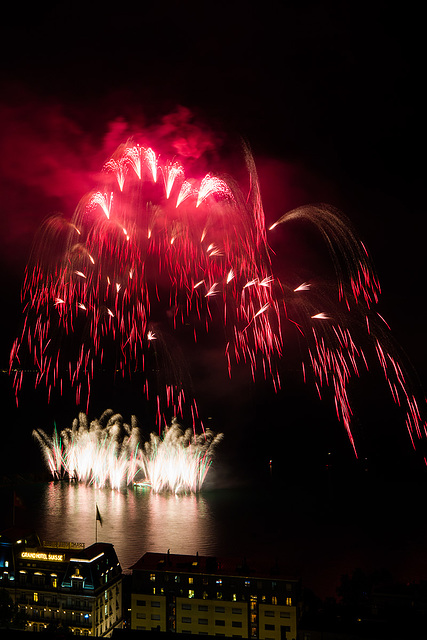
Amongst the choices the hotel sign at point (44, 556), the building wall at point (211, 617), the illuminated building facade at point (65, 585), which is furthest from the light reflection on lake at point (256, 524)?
the hotel sign at point (44, 556)

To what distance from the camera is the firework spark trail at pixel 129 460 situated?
27.1 m

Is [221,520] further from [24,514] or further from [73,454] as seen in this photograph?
[73,454]

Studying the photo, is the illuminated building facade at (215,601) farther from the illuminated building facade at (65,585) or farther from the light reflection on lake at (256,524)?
the illuminated building facade at (65,585)

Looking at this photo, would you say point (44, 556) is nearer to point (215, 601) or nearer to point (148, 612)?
point (148, 612)

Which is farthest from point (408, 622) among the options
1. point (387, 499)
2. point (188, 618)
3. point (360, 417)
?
point (360, 417)

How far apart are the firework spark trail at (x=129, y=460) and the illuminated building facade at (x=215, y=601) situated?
15.0 m

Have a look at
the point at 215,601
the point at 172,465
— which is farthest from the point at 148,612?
the point at 172,465

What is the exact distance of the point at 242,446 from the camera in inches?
1563

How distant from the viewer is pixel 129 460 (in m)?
29.2

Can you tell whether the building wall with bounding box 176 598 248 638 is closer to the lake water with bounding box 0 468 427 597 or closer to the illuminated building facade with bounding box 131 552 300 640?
the illuminated building facade with bounding box 131 552 300 640

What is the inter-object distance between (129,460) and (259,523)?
10.2m

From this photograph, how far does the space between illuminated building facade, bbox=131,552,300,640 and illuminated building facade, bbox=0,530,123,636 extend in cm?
85

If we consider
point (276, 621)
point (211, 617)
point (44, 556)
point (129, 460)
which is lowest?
point (276, 621)

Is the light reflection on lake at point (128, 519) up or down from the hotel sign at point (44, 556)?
up
